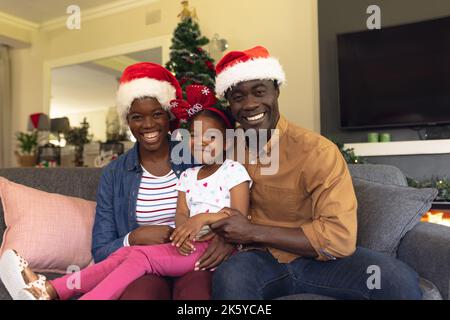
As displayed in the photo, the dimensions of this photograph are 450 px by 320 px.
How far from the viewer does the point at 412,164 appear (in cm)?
302

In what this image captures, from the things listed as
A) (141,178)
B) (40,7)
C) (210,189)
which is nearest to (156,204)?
(141,178)

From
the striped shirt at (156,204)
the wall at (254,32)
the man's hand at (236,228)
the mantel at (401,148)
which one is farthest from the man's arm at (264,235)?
the wall at (254,32)

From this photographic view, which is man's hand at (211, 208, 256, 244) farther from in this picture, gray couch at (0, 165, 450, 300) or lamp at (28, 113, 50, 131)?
lamp at (28, 113, 50, 131)

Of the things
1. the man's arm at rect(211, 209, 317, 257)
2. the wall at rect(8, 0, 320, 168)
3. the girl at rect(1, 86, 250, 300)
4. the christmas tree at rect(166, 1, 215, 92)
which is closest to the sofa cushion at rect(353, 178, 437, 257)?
the man's arm at rect(211, 209, 317, 257)

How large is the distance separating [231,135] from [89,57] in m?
3.94

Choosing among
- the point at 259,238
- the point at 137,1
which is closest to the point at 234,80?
the point at 259,238

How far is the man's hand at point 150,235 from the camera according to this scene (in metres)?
1.31

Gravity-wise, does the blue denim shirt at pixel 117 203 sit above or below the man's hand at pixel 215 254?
above

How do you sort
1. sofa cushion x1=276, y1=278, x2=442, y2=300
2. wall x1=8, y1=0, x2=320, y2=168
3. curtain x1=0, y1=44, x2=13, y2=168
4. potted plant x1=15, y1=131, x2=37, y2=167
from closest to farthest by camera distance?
1. sofa cushion x1=276, y1=278, x2=442, y2=300
2. wall x1=8, y1=0, x2=320, y2=168
3. potted plant x1=15, y1=131, x2=37, y2=167
4. curtain x1=0, y1=44, x2=13, y2=168

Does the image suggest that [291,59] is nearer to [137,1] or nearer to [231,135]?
[137,1]

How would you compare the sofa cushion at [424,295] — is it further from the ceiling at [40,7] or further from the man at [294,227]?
the ceiling at [40,7]

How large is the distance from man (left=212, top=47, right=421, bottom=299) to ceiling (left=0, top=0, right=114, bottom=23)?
12.8 ft

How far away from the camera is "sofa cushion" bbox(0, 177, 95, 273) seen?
4.54ft

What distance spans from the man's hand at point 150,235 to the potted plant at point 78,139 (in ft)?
12.0
